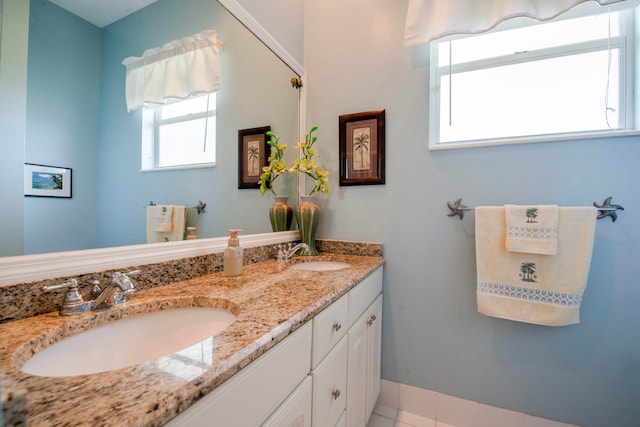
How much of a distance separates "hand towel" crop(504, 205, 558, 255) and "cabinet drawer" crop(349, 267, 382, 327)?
0.63m

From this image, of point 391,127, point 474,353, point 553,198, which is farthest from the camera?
point 391,127

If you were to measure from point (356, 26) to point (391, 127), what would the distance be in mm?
699

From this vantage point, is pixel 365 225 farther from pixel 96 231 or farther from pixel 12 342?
pixel 12 342

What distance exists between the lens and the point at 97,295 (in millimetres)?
664

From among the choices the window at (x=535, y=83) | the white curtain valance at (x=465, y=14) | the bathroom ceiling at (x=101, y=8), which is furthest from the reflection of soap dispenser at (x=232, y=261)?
the white curtain valance at (x=465, y=14)

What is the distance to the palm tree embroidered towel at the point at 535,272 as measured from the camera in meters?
1.09

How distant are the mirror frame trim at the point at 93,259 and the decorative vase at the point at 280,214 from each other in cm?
46

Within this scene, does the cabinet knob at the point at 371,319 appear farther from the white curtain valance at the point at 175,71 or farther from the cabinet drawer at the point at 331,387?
the white curtain valance at the point at 175,71

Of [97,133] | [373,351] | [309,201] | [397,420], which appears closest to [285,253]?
[309,201]

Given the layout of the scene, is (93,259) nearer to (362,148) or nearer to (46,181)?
(46,181)

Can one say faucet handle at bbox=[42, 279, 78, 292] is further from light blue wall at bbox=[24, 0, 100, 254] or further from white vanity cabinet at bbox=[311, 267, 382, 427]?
white vanity cabinet at bbox=[311, 267, 382, 427]

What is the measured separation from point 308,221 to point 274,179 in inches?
12.8

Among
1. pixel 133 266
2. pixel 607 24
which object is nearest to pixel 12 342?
pixel 133 266

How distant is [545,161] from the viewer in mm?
1221
